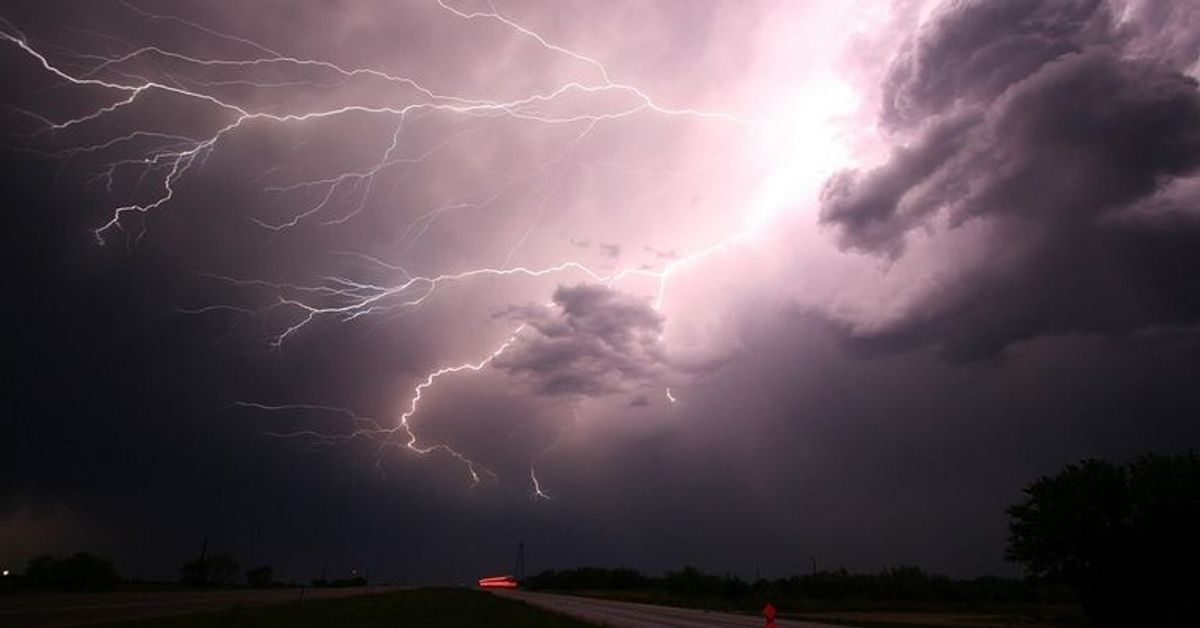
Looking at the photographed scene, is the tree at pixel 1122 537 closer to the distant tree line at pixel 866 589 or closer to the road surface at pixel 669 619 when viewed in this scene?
Answer: the road surface at pixel 669 619

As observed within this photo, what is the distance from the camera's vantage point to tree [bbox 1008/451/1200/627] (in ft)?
82.0

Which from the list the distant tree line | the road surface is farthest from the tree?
the distant tree line

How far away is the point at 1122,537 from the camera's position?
26.5m

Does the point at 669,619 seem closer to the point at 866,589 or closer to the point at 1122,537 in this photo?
the point at 1122,537

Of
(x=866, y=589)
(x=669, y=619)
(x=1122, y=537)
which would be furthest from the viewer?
(x=866, y=589)

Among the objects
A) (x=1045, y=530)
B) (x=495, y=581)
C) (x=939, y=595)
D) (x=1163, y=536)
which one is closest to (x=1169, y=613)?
(x=1163, y=536)

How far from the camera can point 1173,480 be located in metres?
26.1

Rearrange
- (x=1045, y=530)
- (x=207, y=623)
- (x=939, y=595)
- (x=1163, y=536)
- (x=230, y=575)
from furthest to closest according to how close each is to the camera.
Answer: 1. (x=230, y=575)
2. (x=939, y=595)
3. (x=1045, y=530)
4. (x=1163, y=536)
5. (x=207, y=623)

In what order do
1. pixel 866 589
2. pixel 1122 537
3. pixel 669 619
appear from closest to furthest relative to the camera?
pixel 1122 537 < pixel 669 619 < pixel 866 589

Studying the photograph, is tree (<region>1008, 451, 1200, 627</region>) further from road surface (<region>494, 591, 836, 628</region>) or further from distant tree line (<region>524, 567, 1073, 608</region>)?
distant tree line (<region>524, 567, 1073, 608</region>)

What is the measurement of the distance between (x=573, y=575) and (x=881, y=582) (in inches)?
2913

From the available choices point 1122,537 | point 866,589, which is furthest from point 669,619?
point 866,589

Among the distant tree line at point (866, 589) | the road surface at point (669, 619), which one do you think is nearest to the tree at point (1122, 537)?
the road surface at point (669, 619)

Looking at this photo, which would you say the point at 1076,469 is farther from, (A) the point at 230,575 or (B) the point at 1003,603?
(A) the point at 230,575
